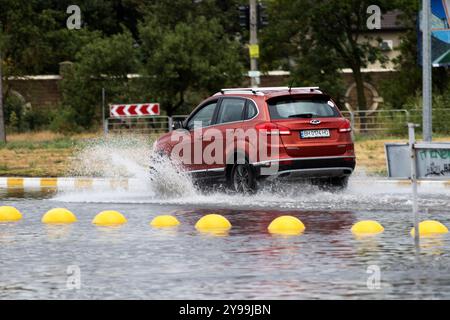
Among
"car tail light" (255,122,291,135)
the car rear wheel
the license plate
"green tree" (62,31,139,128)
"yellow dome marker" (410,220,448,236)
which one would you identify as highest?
"green tree" (62,31,139,128)

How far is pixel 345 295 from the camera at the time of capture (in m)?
10.4

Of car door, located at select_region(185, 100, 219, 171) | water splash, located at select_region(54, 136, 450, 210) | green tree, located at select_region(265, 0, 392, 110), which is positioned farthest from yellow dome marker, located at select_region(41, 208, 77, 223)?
green tree, located at select_region(265, 0, 392, 110)

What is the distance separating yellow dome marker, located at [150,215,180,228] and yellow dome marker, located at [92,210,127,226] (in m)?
0.52

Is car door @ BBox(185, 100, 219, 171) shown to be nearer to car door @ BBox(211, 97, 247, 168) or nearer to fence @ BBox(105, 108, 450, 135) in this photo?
car door @ BBox(211, 97, 247, 168)

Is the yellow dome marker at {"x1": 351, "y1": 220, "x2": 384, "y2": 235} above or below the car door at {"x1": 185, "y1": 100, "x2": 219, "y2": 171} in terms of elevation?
below

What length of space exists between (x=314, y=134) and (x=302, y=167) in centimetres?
56

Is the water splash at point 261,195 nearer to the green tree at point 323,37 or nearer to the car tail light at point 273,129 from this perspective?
the car tail light at point 273,129

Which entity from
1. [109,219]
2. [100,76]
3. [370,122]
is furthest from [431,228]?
[100,76]

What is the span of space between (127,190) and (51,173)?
4.53m

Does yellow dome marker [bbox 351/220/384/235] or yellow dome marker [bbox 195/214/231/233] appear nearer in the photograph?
yellow dome marker [bbox 351/220/384/235]

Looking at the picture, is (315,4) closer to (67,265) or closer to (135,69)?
(135,69)

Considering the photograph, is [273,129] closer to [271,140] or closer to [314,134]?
[271,140]

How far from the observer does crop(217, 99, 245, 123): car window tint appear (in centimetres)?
2036

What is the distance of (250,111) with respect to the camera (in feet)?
65.7
